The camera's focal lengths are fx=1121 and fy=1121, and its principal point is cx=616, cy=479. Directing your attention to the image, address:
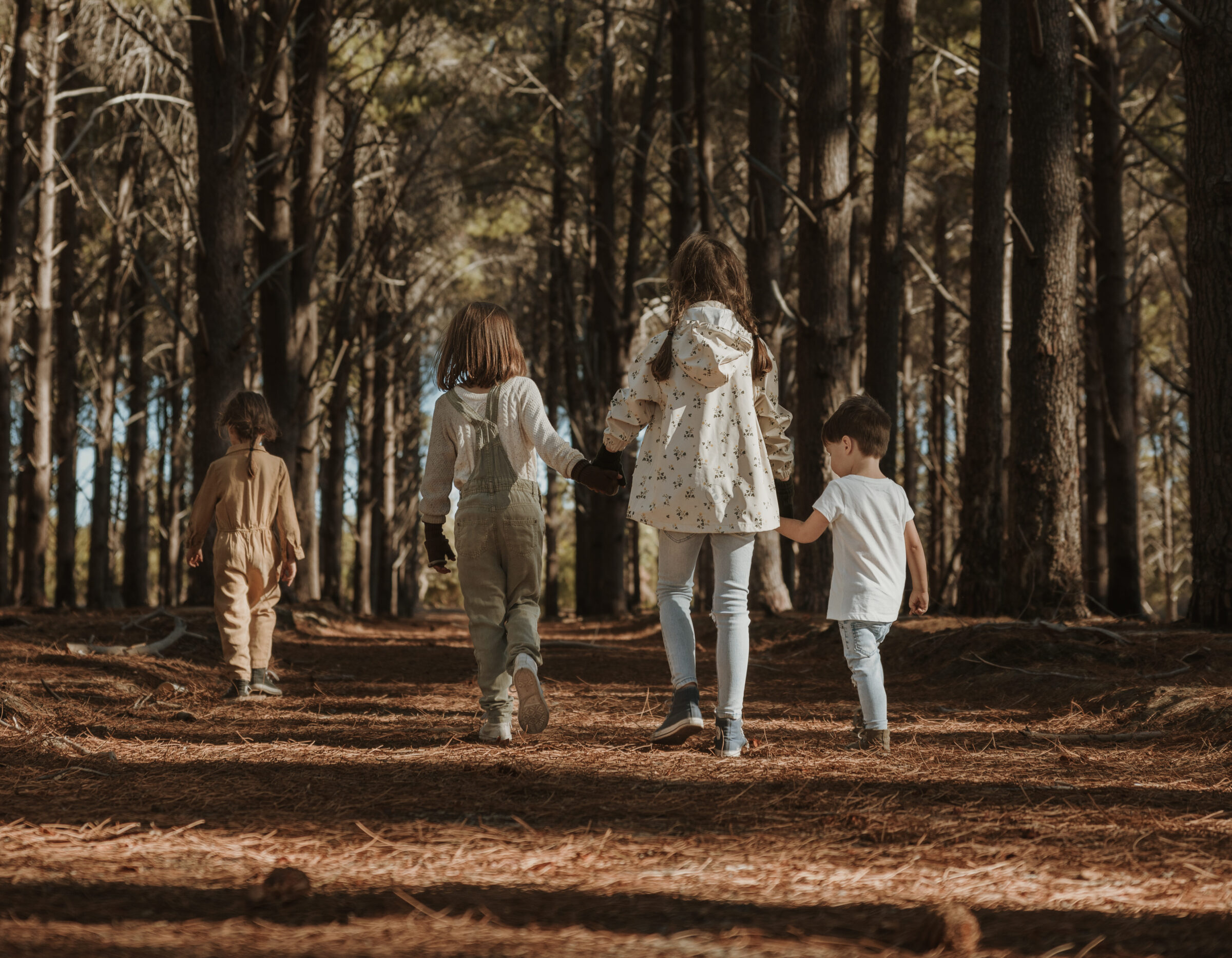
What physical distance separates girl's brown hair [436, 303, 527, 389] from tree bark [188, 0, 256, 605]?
5.10 metres

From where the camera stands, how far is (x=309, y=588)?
13.7 metres

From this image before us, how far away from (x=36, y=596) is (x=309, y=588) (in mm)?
4335

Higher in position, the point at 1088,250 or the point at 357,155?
the point at 357,155

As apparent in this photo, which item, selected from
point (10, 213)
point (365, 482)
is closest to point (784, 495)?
point (10, 213)

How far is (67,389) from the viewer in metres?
17.6

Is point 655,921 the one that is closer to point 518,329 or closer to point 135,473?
point 135,473

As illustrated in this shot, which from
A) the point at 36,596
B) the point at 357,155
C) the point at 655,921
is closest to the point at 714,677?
the point at 655,921

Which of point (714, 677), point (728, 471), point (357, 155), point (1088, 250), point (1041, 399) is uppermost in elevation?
point (357, 155)

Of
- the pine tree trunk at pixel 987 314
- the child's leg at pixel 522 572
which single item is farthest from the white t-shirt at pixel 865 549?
the pine tree trunk at pixel 987 314

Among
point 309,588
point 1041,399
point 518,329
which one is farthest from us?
point 518,329

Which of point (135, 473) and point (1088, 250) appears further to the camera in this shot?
point (135, 473)

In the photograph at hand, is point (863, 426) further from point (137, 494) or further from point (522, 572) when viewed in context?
point (137, 494)

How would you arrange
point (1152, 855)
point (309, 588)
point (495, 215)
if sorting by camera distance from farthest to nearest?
1. point (495, 215)
2. point (309, 588)
3. point (1152, 855)

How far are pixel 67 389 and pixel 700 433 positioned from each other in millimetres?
16093
